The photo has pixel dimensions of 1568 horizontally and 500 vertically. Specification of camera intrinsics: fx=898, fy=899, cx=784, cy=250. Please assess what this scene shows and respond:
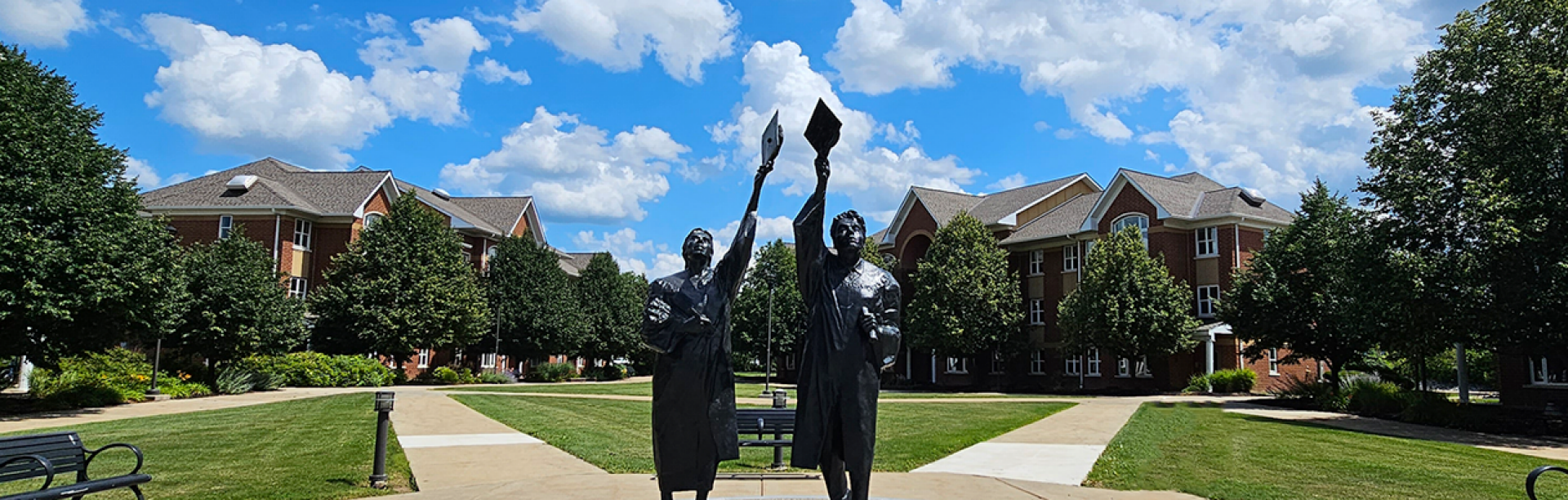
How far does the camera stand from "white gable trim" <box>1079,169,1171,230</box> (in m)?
37.0

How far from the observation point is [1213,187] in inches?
1692

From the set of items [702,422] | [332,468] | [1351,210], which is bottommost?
[332,468]

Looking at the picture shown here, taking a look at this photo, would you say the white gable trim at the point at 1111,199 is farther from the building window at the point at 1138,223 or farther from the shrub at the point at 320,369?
the shrub at the point at 320,369

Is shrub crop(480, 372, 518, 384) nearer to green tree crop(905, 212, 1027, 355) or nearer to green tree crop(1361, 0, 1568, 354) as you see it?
green tree crop(905, 212, 1027, 355)

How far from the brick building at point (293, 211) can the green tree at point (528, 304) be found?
7.80 feet

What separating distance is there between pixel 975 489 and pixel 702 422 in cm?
396

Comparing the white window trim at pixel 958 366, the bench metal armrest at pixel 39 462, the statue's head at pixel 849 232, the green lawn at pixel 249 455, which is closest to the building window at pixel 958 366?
the white window trim at pixel 958 366

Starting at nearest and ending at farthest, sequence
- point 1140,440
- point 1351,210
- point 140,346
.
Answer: point 1140,440 → point 1351,210 → point 140,346

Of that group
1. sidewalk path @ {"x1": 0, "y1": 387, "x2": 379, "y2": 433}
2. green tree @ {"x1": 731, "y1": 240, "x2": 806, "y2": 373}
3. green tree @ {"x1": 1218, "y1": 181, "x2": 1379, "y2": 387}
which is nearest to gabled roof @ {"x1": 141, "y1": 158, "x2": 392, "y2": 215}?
sidewalk path @ {"x1": 0, "y1": 387, "x2": 379, "y2": 433}

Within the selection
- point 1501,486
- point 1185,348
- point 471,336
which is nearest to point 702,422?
point 1501,486

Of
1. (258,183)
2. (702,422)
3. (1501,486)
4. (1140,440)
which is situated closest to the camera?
(702,422)

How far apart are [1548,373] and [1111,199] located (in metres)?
16.0

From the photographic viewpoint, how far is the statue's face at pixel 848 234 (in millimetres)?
6105

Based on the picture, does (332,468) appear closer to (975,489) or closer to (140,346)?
(975,489)
